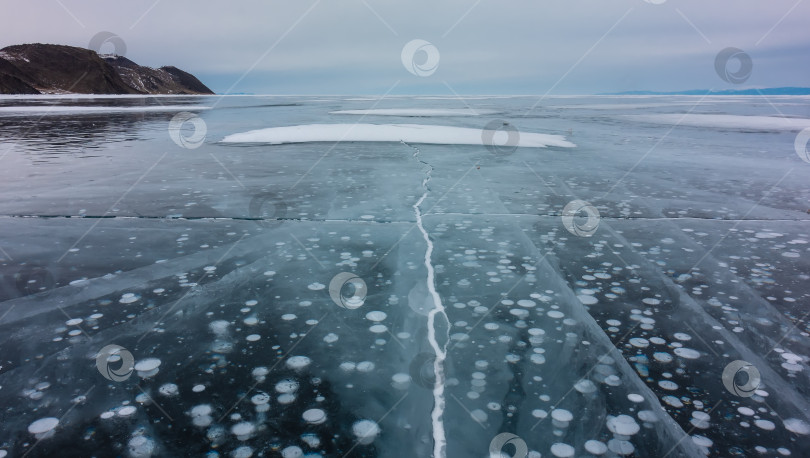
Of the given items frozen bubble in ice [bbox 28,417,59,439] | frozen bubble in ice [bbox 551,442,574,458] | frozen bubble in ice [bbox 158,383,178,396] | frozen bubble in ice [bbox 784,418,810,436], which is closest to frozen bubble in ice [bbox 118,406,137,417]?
frozen bubble in ice [bbox 158,383,178,396]

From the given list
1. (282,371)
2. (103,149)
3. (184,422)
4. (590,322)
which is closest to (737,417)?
(590,322)

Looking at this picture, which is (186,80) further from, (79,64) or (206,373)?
(206,373)

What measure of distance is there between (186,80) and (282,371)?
197m

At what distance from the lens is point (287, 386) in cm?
284

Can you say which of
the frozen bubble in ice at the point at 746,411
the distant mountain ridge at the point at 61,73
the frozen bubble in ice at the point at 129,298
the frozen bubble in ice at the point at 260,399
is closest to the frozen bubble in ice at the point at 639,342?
the frozen bubble in ice at the point at 746,411

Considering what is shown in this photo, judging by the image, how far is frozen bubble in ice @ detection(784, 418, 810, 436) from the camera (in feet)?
8.17

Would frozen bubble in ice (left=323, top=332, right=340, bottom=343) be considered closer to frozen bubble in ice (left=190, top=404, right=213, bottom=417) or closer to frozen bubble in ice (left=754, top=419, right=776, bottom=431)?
frozen bubble in ice (left=190, top=404, right=213, bottom=417)

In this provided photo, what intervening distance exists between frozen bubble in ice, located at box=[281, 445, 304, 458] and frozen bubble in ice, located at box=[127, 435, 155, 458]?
60 centimetres

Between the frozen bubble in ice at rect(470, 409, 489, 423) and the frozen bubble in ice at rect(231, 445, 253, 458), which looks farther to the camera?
the frozen bubble in ice at rect(470, 409, 489, 423)

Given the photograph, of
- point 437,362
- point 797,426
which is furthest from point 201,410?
point 797,426

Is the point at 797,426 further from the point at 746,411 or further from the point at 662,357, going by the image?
the point at 662,357

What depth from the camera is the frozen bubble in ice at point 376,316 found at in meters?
3.67

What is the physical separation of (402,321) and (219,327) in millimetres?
1266

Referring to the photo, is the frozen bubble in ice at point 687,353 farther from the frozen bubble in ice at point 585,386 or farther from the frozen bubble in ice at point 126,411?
the frozen bubble in ice at point 126,411
